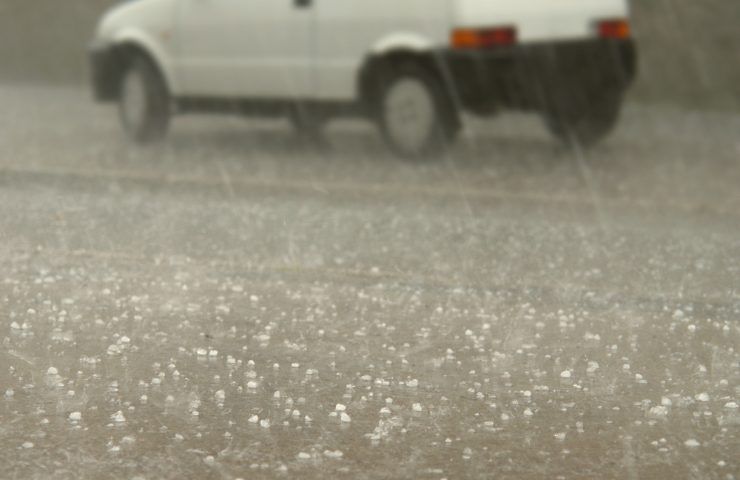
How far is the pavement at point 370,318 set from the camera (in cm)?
467

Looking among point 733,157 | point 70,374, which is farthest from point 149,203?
point 733,157

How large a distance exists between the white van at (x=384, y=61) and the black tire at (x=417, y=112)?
11 mm

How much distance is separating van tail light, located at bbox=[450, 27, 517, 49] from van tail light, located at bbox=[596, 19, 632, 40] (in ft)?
3.29

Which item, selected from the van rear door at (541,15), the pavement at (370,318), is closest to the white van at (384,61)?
the van rear door at (541,15)

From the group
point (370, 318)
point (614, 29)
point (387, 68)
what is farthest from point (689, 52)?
point (370, 318)

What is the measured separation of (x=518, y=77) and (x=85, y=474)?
25.1ft

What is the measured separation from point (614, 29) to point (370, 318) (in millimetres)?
6307

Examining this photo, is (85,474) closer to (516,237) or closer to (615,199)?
(516,237)

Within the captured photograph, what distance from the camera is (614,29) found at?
12.1 metres

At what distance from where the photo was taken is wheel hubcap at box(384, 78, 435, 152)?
11633 mm

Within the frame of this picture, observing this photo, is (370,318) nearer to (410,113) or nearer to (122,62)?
(410,113)

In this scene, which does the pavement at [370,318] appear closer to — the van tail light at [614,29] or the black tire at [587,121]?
the black tire at [587,121]

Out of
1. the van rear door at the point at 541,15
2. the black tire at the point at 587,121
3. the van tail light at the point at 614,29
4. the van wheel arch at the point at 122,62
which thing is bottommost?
the black tire at the point at 587,121

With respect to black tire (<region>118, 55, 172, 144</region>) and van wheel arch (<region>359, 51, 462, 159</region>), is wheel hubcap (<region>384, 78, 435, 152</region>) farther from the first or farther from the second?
black tire (<region>118, 55, 172, 144</region>)
